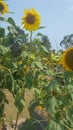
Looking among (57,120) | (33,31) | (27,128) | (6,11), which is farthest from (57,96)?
(6,11)

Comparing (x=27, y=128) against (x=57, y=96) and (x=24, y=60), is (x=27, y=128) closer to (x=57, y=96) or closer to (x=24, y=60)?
(x=57, y=96)

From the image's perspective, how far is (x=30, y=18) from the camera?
10.2ft

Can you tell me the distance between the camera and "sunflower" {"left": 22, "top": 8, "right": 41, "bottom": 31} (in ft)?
9.82

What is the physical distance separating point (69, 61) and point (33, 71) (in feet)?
1.93

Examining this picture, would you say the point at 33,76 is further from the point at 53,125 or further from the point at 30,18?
the point at 30,18

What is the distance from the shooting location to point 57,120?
7.22ft

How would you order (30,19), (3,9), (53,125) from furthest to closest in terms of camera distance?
(30,19), (3,9), (53,125)

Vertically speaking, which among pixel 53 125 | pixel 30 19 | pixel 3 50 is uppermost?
pixel 30 19

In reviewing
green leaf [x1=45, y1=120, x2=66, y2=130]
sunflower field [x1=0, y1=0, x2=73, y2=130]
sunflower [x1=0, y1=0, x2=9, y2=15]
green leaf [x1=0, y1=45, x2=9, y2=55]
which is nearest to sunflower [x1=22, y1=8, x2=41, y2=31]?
sunflower field [x1=0, y1=0, x2=73, y2=130]

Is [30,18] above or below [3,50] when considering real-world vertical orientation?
above

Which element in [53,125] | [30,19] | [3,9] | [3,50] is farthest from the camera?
[30,19]

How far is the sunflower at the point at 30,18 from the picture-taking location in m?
2.99

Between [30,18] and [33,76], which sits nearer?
[33,76]

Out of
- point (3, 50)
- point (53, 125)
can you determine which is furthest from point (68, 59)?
point (3, 50)
